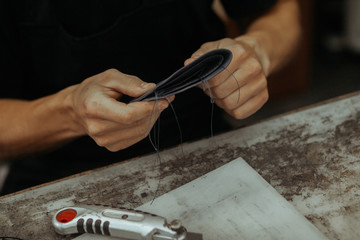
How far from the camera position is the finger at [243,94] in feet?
2.32

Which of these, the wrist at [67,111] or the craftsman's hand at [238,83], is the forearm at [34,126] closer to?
the wrist at [67,111]

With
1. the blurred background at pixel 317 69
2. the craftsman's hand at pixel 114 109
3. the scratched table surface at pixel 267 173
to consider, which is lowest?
the blurred background at pixel 317 69

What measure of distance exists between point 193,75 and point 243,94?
0.17m

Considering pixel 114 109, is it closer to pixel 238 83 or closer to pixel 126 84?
pixel 126 84

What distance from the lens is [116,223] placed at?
1.67 ft

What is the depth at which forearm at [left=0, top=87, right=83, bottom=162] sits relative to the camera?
2.62ft

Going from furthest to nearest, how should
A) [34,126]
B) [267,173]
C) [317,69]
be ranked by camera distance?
[317,69] → [34,126] → [267,173]

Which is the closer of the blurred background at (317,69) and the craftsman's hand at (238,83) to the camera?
the craftsman's hand at (238,83)

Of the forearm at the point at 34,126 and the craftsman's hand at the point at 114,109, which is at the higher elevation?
the craftsman's hand at the point at 114,109

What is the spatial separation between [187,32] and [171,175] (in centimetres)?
45

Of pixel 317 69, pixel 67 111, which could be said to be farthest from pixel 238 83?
pixel 317 69

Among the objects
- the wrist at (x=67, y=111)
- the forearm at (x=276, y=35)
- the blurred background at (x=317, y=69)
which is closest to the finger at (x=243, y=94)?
the forearm at (x=276, y=35)

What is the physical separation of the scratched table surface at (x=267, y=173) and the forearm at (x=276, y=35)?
184mm

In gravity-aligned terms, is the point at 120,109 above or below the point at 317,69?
above
